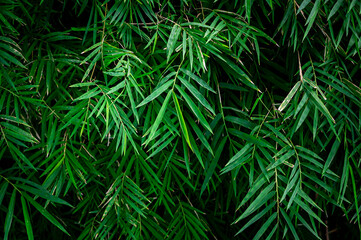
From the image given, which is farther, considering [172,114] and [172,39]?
[172,114]

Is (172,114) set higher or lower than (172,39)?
lower

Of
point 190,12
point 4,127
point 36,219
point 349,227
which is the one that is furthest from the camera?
point 349,227

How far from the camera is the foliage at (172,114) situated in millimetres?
1378

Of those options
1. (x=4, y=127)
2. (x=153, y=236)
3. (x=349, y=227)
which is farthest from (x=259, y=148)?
(x=349, y=227)

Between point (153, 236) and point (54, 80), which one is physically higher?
point (54, 80)

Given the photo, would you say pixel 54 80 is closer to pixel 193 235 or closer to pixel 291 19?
pixel 193 235

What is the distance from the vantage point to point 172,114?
1.50 meters

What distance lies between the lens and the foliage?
54.2 inches

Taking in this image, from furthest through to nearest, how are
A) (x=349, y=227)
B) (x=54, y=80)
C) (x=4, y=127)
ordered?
1. (x=349, y=227)
2. (x=54, y=80)
3. (x=4, y=127)

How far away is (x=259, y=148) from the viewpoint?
4.70 ft

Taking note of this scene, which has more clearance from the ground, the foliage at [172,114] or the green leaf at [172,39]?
the green leaf at [172,39]

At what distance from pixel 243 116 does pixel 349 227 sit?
1234mm

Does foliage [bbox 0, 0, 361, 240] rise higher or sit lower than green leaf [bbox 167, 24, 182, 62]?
lower

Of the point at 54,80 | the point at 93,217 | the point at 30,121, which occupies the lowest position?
the point at 93,217
